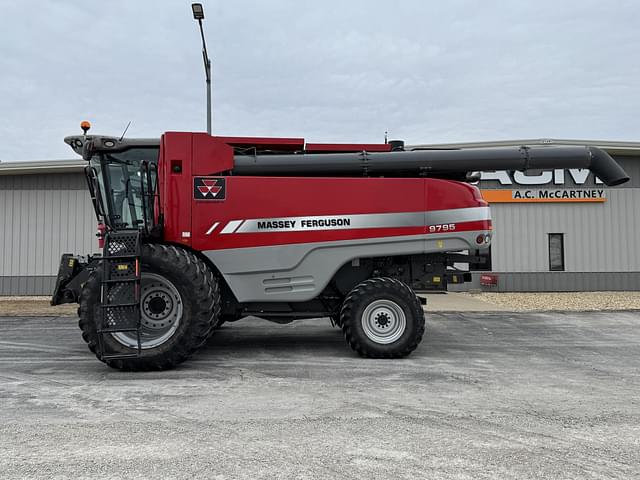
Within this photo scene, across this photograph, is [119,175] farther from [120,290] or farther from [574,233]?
[574,233]

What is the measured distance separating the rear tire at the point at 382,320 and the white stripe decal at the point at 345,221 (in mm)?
791

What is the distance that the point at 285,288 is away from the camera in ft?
20.5

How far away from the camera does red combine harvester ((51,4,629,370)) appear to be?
5832 millimetres

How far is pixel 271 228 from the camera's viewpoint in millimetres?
6133

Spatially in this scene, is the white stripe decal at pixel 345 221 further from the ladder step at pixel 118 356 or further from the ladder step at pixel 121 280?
the ladder step at pixel 118 356

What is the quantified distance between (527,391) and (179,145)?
484cm

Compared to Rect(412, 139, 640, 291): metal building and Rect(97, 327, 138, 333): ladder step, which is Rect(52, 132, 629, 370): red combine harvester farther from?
Rect(412, 139, 640, 291): metal building

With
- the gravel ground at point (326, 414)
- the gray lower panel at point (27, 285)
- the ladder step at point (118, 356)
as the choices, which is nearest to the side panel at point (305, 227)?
the gravel ground at point (326, 414)

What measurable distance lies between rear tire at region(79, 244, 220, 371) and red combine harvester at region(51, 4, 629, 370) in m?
0.02

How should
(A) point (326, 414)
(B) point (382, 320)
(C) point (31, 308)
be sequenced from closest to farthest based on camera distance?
(A) point (326, 414) < (B) point (382, 320) < (C) point (31, 308)

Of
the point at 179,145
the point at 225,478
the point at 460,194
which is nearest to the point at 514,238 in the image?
the point at 460,194

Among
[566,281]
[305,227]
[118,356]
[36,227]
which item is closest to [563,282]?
[566,281]

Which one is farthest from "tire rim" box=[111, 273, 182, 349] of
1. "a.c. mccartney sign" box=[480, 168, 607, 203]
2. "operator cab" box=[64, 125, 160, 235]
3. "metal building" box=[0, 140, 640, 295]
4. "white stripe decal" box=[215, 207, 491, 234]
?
"a.c. mccartney sign" box=[480, 168, 607, 203]

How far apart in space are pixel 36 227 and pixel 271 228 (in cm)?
1210
